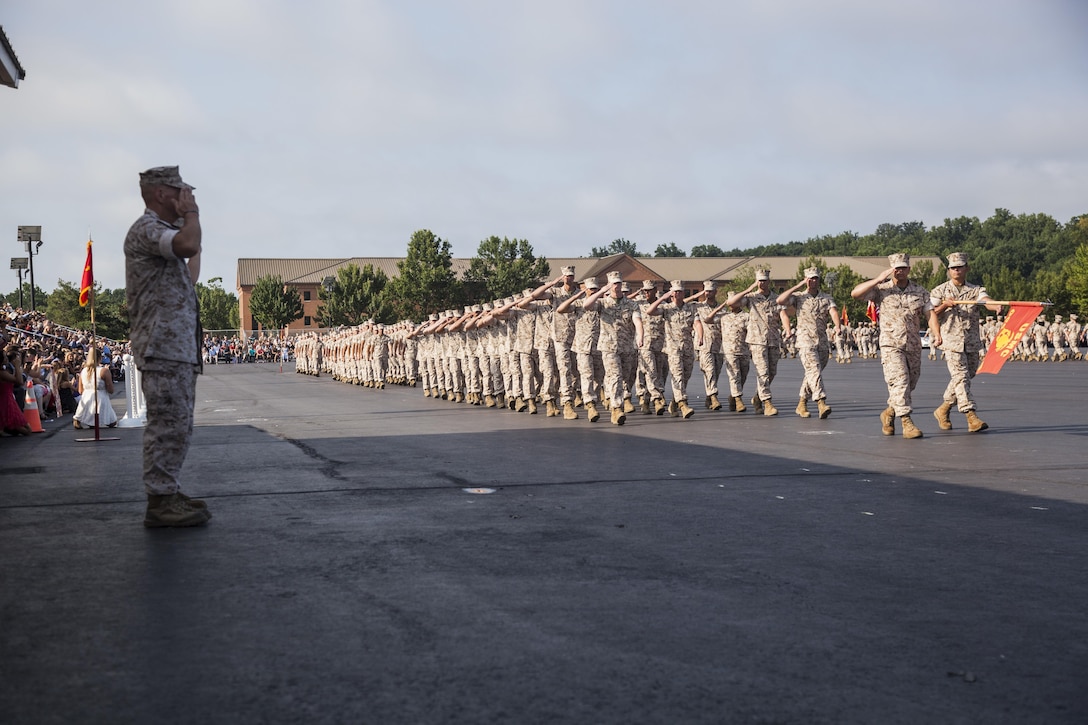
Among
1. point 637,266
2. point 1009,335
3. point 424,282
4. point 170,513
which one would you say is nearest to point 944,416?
point 1009,335

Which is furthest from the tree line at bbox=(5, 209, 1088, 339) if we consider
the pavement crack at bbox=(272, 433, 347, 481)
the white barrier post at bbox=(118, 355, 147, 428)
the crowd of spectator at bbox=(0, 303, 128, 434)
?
the pavement crack at bbox=(272, 433, 347, 481)

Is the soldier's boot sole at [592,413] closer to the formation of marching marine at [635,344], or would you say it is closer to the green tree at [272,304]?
the formation of marching marine at [635,344]

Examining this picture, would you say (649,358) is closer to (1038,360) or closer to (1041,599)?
(1041,599)

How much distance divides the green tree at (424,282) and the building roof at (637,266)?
24286 mm

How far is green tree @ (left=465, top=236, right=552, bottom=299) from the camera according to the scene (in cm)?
12331

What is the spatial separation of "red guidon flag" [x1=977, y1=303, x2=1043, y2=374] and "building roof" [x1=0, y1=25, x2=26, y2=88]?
14.4m

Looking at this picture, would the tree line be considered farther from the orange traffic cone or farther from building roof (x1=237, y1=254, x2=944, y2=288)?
the orange traffic cone

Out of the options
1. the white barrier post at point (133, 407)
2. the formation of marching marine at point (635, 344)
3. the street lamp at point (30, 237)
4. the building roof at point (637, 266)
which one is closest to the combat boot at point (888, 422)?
the formation of marching marine at point (635, 344)

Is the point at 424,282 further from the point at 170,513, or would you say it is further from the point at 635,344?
the point at 170,513

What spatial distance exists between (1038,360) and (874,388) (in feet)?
105

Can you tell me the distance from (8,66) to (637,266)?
127399mm

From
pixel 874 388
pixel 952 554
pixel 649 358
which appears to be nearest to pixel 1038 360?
pixel 874 388

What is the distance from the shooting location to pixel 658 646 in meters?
4.21

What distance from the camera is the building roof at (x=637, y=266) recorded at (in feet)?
472
